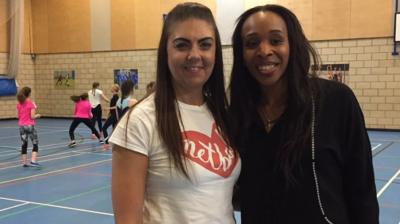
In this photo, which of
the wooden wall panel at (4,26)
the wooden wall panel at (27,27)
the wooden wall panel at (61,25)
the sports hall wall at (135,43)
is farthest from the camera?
the wooden wall panel at (27,27)

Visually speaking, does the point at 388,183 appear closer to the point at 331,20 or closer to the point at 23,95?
the point at 23,95

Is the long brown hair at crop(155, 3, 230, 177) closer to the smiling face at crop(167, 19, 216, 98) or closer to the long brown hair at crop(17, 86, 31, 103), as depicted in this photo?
the smiling face at crop(167, 19, 216, 98)

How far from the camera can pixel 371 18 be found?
12.9 meters

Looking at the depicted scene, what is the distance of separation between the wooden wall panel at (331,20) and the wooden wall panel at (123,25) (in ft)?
22.6

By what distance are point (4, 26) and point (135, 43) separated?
5265 millimetres

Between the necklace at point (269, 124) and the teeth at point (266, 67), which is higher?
the teeth at point (266, 67)

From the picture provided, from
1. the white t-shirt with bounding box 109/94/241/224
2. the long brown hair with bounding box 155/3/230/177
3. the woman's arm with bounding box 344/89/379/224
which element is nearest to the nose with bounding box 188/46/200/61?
the long brown hair with bounding box 155/3/230/177

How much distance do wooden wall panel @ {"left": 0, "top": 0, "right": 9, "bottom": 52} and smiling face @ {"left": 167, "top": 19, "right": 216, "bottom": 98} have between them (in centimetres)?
1581

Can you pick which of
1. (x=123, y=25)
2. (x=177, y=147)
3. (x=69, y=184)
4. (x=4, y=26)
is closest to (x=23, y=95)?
(x=69, y=184)

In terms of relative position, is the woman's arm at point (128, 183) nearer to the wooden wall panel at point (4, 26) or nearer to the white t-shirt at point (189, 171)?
the white t-shirt at point (189, 171)

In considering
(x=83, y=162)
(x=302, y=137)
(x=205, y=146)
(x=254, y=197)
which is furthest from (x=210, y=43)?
(x=83, y=162)

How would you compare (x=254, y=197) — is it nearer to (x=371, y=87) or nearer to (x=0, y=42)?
(x=371, y=87)

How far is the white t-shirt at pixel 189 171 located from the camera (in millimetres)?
1575

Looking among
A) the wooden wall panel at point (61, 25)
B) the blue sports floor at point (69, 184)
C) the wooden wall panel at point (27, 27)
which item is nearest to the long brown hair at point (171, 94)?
the blue sports floor at point (69, 184)
